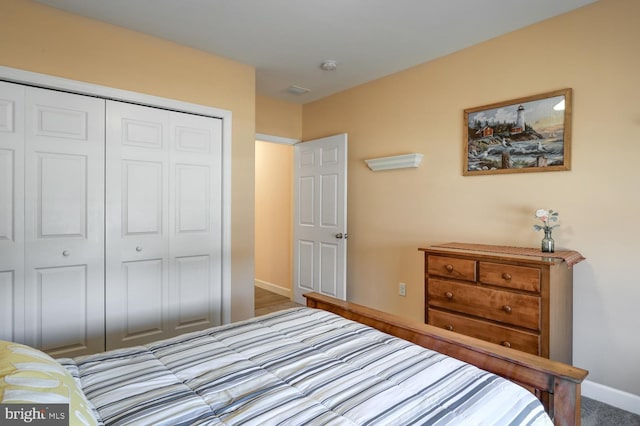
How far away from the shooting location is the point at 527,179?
2525 mm

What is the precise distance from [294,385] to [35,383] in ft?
2.12

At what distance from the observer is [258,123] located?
4059 millimetres

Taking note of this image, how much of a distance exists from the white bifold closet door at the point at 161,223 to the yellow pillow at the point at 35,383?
Result: 189 centimetres

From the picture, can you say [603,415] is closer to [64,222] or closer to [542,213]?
[542,213]

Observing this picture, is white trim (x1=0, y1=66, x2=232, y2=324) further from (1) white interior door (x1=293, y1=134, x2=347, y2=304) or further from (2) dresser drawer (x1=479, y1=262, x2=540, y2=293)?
(2) dresser drawer (x1=479, y1=262, x2=540, y2=293)

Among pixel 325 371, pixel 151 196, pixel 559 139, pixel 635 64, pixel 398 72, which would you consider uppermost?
pixel 398 72

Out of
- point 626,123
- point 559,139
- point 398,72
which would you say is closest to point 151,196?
point 398,72

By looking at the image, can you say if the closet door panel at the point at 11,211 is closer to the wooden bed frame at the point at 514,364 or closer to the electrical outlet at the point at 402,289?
the wooden bed frame at the point at 514,364

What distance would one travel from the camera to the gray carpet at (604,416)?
6.48 feet

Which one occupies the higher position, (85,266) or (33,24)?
(33,24)

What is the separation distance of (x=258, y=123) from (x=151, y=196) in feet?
5.55

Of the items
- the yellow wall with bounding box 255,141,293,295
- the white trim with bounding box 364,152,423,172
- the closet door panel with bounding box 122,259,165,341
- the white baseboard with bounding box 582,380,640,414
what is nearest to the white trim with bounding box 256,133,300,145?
the yellow wall with bounding box 255,141,293,295

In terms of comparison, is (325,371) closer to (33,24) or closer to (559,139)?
(559,139)

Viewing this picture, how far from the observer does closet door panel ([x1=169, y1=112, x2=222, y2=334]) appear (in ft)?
9.55
